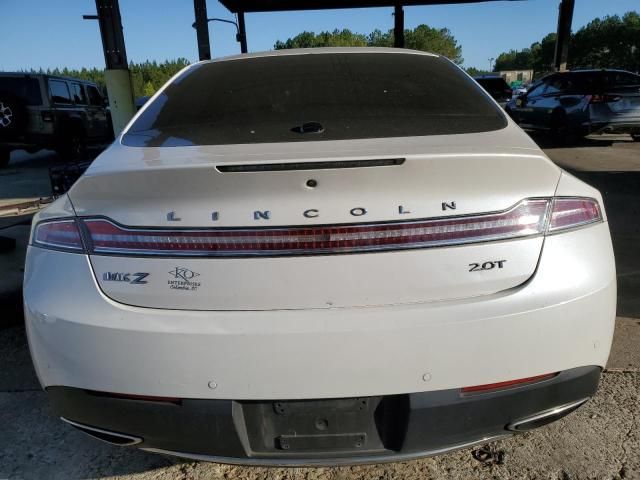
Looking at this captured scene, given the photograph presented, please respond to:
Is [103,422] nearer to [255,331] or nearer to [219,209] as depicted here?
[255,331]

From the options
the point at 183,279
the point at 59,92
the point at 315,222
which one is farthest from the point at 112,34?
the point at 315,222

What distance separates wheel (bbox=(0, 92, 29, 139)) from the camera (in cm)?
1073

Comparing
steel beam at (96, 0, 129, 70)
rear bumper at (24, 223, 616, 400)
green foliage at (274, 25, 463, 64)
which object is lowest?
rear bumper at (24, 223, 616, 400)

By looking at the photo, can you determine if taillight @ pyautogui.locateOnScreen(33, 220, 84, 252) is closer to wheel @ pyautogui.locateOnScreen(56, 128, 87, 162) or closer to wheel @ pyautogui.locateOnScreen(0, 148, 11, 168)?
wheel @ pyautogui.locateOnScreen(56, 128, 87, 162)

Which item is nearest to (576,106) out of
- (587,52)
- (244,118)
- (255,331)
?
(244,118)

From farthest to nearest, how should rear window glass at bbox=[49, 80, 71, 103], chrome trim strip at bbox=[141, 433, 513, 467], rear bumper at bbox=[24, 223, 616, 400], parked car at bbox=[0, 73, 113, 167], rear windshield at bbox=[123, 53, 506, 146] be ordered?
rear window glass at bbox=[49, 80, 71, 103], parked car at bbox=[0, 73, 113, 167], rear windshield at bbox=[123, 53, 506, 146], chrome trim strip at bbox=[141, 433, 513, 467], rear bumper at bbox=[24, 223, 616, 400]

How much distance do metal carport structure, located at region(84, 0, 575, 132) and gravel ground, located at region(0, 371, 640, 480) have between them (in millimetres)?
6530

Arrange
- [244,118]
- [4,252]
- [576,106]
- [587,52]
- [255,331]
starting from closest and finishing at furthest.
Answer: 1. [255,331]
2. [244,118]
3. [4,252]
4. [576,106]
5. [587,52]

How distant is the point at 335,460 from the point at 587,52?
86.6 m

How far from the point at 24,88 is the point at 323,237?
12296 mm

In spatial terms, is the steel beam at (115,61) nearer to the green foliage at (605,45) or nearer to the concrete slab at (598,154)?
the concrete slab at (598,154)

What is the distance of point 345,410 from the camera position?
1.52 meters

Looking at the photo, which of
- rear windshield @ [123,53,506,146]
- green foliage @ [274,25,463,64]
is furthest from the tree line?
rear windshield @ [123,53,506,146]

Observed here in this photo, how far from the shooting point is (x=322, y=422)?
1540 millimetres
